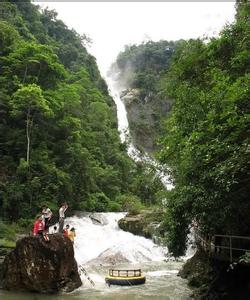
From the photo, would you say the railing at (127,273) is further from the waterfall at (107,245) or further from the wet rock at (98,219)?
the wet rock at (98,219)

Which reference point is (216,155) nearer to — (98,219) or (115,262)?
(115,262)

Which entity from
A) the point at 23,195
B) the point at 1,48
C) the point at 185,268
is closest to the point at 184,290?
the point at 185,268

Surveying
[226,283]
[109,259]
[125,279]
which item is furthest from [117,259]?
[226,283]

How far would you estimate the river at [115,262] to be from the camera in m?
14.6

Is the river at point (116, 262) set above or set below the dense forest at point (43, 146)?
below

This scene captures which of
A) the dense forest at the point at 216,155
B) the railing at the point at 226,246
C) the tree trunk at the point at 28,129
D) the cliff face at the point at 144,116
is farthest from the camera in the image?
the cliff face at the point at 144,116

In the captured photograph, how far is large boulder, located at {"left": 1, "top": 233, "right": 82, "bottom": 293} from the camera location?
1498 cm

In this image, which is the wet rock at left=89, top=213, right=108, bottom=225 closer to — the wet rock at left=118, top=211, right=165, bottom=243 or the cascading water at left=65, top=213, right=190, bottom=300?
the cascading water at left=65, top=213, right=190, bottom=300

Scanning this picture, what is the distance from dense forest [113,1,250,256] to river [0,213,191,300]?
12.5ft

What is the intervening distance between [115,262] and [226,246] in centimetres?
Answer: 1011

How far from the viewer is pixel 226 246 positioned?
12.7 m

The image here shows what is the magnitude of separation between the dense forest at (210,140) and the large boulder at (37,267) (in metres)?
4.84

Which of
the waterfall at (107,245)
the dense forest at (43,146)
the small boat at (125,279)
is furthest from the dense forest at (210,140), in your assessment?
the waterfall at (107,245)

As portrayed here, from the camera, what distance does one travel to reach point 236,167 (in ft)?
27.6
